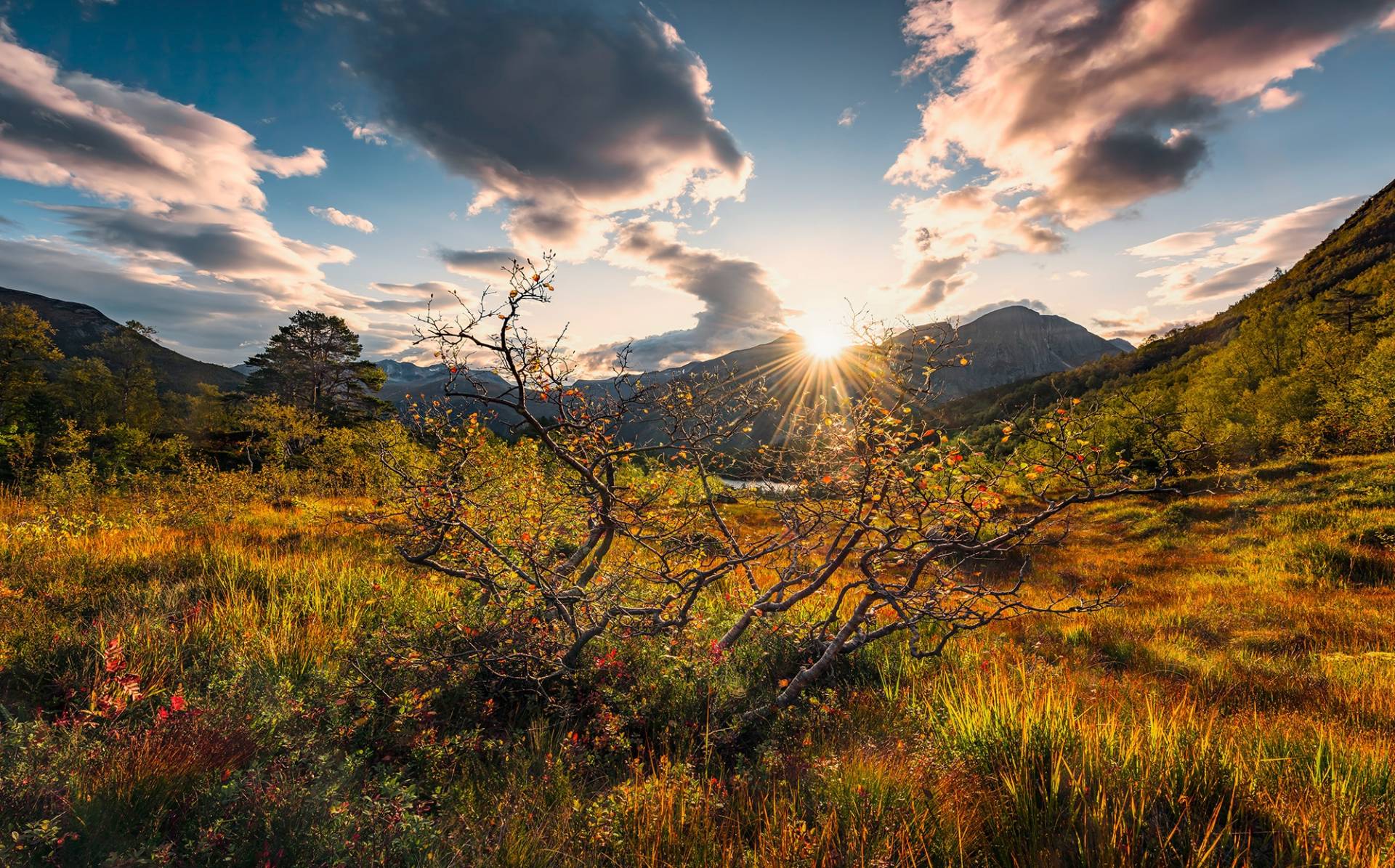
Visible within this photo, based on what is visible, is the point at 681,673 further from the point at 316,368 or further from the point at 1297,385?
the point at 316,368

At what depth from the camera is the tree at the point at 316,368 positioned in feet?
171

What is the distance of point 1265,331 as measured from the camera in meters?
40.9

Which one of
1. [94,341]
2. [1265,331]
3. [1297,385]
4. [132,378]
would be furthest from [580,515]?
[94,341]

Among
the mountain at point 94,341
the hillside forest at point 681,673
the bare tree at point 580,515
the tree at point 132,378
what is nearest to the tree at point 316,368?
the tree at point 132,378

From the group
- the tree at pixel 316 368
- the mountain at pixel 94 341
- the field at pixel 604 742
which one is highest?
the mountain at pixel 94 341

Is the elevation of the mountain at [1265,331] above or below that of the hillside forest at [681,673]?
above

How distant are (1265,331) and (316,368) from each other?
86.7 meters

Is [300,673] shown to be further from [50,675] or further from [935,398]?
[935,398]

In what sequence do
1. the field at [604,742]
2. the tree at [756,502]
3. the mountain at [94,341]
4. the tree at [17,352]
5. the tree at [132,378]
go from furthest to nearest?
the mountain at [94,341] < the tree at [132,378] < the tree at [17,352] < the tree at [756,502] < the field at [604,742]

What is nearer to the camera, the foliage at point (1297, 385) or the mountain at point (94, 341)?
the foliage at point (1297, 385)

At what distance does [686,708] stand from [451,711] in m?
2.17

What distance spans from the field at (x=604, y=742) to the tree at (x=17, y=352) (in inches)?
2126

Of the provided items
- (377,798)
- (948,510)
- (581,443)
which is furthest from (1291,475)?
(377,798)

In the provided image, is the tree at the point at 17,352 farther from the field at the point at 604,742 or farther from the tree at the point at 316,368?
the field at the point at 604,742
